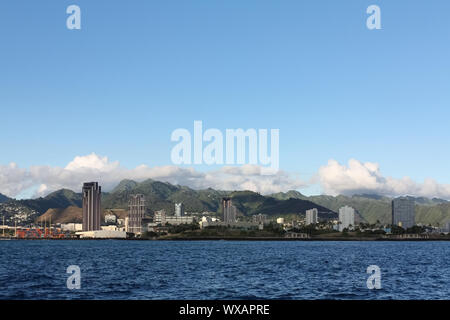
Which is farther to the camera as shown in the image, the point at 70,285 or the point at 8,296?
the point at 70,285

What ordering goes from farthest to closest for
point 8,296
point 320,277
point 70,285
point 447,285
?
point 320,277
point 447,285
point 70,285
point 8,296
